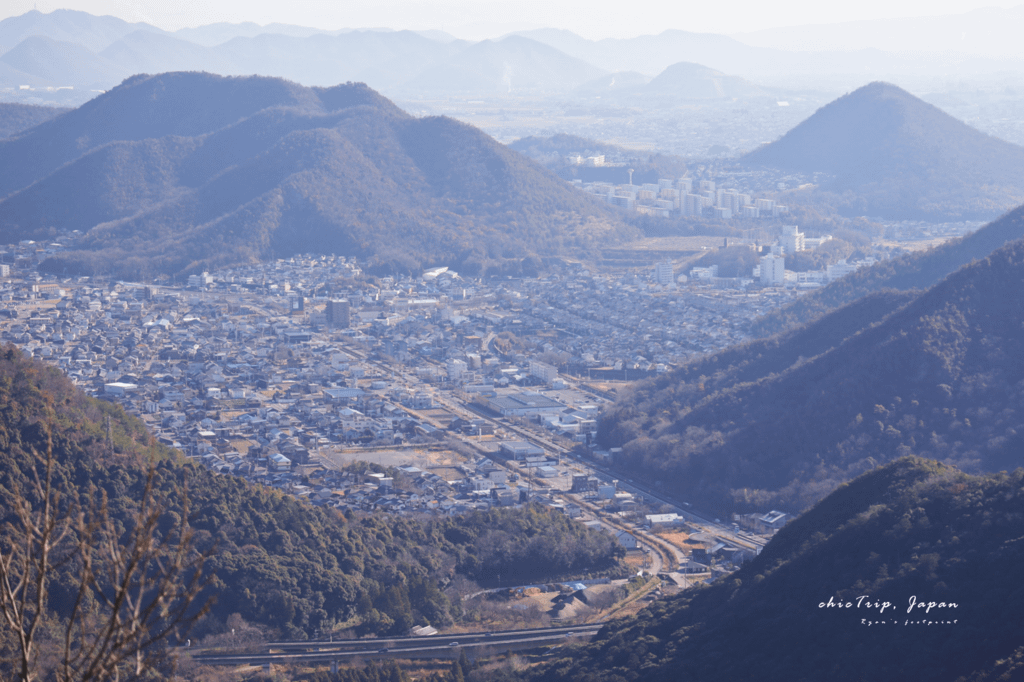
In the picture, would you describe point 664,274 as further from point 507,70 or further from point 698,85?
point 507,70

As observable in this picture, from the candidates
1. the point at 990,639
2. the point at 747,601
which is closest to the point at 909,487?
the point at 747,601

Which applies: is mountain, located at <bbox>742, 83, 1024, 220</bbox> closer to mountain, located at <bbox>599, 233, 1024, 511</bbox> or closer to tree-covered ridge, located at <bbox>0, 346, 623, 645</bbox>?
mountain, located at <bbox>599, 233, 1024, 511</bbox>

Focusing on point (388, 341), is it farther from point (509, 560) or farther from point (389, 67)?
point (389, 67)

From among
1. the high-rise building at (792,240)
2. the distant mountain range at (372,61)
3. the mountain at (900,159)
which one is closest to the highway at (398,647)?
the high-rise building at (792,240)

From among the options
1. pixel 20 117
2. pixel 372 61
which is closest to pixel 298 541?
pixel 20 117

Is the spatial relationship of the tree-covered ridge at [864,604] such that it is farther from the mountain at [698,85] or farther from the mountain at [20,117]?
the mountain at [698,85]
